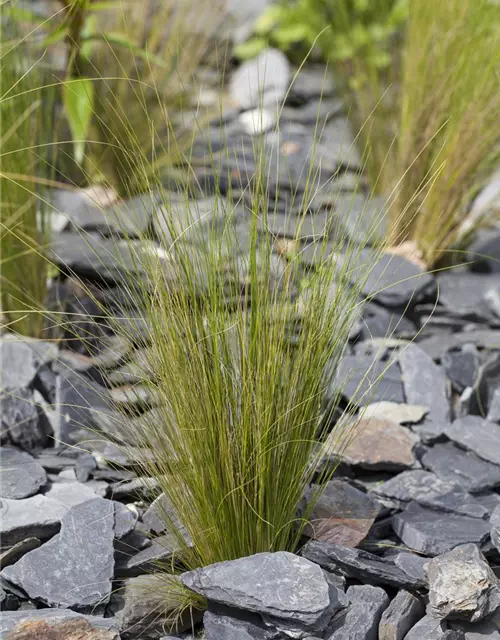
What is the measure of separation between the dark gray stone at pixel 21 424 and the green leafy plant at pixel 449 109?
1.40m

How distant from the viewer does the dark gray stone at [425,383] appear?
2369mm

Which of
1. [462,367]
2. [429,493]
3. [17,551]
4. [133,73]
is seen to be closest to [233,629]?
[17,551]

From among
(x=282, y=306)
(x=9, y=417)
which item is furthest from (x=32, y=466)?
(x=282, y=306)

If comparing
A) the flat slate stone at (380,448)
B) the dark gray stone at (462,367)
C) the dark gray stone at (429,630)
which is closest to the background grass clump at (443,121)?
the dark gray stone at (462,367)

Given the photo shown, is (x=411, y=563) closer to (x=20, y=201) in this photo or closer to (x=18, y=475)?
(x=18, y=475)

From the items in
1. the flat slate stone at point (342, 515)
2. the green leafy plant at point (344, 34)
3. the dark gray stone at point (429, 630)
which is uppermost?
the green leafy plant at point (344, 34)

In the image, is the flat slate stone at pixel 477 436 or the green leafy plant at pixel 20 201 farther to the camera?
the green leafy plant at pixel 20 201

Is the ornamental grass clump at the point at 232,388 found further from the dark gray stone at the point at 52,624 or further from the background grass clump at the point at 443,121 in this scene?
the background grass clump at the point at 443,121

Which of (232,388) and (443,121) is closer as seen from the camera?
(232,388)

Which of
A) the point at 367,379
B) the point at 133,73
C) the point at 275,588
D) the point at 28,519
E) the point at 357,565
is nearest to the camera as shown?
the point at 275,588

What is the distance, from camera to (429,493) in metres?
1.99

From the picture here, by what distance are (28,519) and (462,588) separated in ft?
2.77

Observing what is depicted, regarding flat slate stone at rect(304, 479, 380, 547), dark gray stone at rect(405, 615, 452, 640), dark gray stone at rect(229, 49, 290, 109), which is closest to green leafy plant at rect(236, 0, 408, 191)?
dark gray stone at rect(229, 49, 290, 109)

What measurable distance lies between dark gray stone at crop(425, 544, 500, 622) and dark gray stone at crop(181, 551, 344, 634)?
18cm
